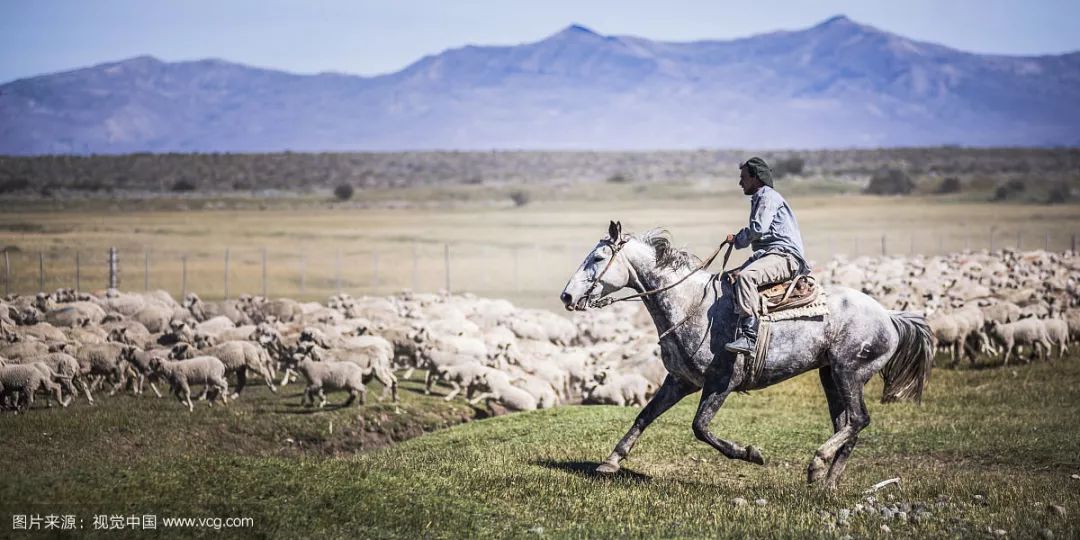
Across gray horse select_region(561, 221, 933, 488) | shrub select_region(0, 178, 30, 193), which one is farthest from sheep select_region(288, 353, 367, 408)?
shrub select_region(0, 178, 30, 193)

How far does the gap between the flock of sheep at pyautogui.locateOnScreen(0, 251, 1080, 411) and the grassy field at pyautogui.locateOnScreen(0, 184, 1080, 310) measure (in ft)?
36.3

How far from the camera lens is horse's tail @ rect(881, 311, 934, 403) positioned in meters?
13.5

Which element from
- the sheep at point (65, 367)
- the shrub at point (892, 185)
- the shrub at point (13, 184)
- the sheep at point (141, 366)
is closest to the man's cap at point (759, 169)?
the sheep at point (65, 367)

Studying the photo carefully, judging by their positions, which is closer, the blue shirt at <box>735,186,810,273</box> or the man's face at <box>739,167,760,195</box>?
the blue shirt at <box>735,186,810,273</box>

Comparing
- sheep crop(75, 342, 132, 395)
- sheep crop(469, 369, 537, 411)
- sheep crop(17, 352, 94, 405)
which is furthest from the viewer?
sheep crop(469, 369, 537, 411)

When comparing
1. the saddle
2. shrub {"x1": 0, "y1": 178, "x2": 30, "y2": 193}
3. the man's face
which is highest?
the man's face

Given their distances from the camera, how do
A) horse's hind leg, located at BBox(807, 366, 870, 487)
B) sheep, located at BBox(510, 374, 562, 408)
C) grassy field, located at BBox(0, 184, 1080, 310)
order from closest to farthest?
1. horse's hind leg, located at BBox(807, 366, 870, 487)
2. sheep, located at BBox(510, 374, 562, 408)
3. grassy field, located at BBox(0, 184, 1080, 310)

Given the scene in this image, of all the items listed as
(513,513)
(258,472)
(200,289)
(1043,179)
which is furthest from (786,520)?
(1043,179)

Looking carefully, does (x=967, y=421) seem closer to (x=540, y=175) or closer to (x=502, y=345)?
(x=502, y=345)

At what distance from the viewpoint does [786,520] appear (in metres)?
10.9

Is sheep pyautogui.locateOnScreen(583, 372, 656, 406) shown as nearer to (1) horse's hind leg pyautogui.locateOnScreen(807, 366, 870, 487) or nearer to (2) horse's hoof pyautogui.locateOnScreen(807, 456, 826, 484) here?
(1) horse's hind leg pyautogui.locateOnScreen(807, 366, 870, 487)

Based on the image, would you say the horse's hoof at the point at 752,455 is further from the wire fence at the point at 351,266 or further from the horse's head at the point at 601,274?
the wire fence at the point at 351,266

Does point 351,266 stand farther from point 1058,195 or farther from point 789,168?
point 789,168

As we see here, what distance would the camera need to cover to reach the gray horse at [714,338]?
496 inches
